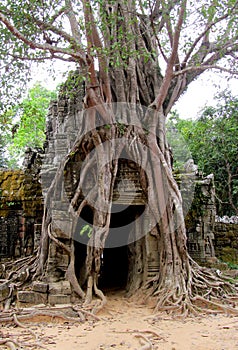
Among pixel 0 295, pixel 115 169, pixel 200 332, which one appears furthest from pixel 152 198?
pixel 0 295

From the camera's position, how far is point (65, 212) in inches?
213

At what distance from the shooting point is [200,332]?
383cm

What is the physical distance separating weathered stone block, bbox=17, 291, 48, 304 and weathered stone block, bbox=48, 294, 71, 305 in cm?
9

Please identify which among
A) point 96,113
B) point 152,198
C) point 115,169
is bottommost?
point 152,198

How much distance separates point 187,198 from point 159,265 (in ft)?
6.05

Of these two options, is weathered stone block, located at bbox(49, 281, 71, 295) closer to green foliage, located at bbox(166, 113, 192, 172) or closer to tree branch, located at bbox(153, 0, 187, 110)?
tree branch, located at bbox(153, 0, 187, 110)

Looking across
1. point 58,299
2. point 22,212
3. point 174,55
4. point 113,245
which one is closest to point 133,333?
point 58,299

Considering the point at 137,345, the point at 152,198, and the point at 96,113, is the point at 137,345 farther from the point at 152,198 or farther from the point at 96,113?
the point at 96,113

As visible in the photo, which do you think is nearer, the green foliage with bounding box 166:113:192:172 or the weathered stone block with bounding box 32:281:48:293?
the weathered stone block with bounding box 32:281:48:293

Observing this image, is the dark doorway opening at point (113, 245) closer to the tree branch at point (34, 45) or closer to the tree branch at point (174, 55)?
the tree branch at point (174, 55)

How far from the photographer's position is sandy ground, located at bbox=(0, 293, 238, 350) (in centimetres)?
341

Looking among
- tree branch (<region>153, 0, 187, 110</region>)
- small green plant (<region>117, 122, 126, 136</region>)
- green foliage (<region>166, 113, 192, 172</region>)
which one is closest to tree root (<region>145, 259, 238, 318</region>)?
small green plant (<region>117, 122, 126, 136</region>)

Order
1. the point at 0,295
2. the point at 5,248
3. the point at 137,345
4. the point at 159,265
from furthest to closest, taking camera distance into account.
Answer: the point at 5,248
the point at 159,265
the point at 0,295
the point at 137,345

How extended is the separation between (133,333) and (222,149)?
7408 mm
